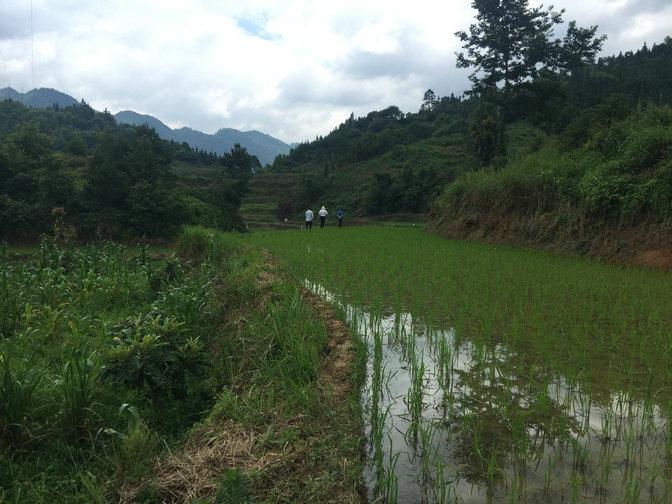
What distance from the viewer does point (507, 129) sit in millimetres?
28969

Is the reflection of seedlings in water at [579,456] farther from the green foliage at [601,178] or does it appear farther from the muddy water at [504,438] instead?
the green foliage at [601,178]

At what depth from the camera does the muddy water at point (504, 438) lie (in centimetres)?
204

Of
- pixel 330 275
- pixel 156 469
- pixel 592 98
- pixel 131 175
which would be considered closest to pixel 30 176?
pixel 131 175

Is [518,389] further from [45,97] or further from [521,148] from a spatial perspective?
[45,97]

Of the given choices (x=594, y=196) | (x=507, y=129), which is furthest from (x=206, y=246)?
(x=507, y=129)

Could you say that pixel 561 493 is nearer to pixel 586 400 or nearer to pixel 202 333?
pixel 586 400

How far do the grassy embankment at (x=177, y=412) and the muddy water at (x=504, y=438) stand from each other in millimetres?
274

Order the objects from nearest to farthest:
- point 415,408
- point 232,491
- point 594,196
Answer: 1. point 232,491
2. point 415,408
3. point 594,196

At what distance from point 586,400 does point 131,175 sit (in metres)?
16.9

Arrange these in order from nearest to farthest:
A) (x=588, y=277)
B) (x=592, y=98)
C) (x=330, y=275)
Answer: (x=588, y=277) < (x=330, y=275) < (x=592, y=98)

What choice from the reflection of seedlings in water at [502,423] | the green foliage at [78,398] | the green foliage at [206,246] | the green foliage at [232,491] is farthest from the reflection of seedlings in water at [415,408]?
the green foliage at [206,246]

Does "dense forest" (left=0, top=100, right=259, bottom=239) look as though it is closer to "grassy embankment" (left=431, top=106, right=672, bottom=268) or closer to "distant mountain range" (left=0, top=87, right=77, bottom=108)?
"grassy embankment" (left=431, top=106, right=672, bottom=268)

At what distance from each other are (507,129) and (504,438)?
1160 inches

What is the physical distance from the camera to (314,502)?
1921 mm
